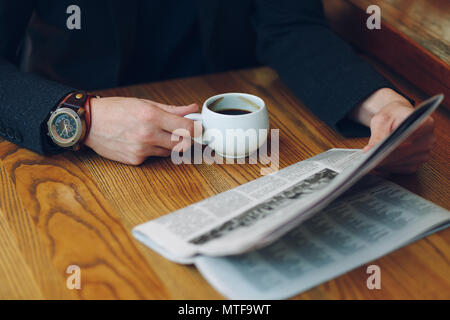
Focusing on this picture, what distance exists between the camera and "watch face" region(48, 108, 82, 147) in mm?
924

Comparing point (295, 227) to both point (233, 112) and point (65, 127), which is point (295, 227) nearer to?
point (233, 112)

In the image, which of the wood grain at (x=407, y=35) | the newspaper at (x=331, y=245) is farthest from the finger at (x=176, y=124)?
the wood grain at (x=407, y=35)

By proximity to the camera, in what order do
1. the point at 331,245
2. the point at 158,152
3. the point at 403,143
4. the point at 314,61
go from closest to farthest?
the point at 331,245
the point at 403,143
the point at 158,152
the point at 314,61

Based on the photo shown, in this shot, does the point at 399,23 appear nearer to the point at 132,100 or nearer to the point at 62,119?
the point at 132,100

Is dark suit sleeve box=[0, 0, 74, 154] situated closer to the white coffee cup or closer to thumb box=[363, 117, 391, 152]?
the white coffee cup

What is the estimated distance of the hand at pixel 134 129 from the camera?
905mm

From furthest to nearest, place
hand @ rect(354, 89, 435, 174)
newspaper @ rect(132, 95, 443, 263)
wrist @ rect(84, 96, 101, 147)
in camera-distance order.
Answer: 1. wrist @ rect(84, 96, 101, 147)
2. hand @ rect(354, 89, 435, 174)
3. newspaper @ rect(132, 95, 443, 263)

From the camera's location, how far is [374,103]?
1.02m

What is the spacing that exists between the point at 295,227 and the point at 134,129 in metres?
0.39

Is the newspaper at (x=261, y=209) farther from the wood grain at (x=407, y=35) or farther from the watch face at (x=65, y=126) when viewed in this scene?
the wood grain at (x=407, y=35)

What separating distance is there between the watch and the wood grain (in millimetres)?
842

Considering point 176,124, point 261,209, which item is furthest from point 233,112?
point 261,209

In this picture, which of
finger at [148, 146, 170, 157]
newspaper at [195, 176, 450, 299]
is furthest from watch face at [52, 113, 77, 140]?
newspaper at [195, 176, 450, 299]

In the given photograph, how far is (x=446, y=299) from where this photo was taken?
0.63 metres
